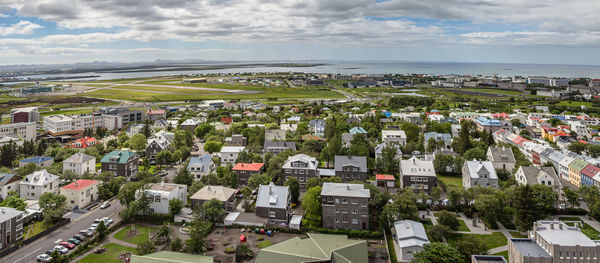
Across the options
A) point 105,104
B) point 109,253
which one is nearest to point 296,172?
point 109,253

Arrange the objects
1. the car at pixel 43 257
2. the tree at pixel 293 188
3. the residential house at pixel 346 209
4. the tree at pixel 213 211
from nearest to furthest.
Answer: the car at pixel 43 257
the residential house at pixel 346 209
the tree at pixel 213 211
the tree at pixel 293 188

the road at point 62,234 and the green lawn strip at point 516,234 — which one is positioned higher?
the green lawn strip at point 516,234

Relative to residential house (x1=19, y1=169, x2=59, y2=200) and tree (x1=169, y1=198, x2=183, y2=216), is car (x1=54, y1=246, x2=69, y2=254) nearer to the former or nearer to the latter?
tree (x1=169, y1=198, x2=183, y2=216)

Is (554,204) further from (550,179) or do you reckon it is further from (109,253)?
(109,253)

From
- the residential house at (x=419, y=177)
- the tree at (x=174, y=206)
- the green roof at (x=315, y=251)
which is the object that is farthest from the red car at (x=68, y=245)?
the residential house at (x=419, y=177)

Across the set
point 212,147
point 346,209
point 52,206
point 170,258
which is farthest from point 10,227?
point 212,147

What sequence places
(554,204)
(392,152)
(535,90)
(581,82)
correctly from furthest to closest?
(581,82), (535,90), (392,152), (554,204)

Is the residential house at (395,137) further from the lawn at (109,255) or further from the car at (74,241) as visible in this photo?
the car at (74,241)
